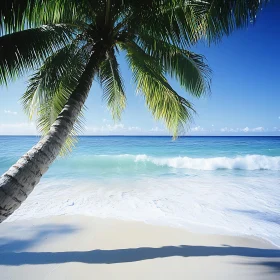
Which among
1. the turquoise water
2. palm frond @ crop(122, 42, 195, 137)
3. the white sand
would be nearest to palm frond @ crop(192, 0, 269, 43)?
palm frond @ crop(122, 42, 195, 137)

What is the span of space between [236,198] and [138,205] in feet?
11.3

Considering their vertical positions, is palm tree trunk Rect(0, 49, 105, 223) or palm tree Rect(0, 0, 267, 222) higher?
palm tree Rect(0, 0, 267, 222)

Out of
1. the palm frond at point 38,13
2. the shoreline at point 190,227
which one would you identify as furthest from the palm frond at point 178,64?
the shoreline at point 190,227

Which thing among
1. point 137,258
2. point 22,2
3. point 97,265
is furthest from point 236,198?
point 22,2

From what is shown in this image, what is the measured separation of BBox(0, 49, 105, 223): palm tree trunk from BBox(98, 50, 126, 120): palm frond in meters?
2.22

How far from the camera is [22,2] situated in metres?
3.04

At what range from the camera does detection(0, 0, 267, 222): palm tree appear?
306cm

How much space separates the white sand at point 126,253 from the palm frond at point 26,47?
9.66 ft

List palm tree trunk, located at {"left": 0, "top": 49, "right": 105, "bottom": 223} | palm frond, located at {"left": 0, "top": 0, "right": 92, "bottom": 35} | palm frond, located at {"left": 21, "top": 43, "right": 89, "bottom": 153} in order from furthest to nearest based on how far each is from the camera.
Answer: palm frond, located at {"left": 21, "top": 43, "right": 89, "bottom": 153} < palm frond, located at {"left": 0, "top": 0, "right": 92, "bottom": 35} < palm tree trunk, located at {"left": 0, "top": 49, "right": 105, "bottom": 223}

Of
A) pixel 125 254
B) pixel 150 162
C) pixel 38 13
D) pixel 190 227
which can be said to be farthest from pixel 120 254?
pixel 150 162

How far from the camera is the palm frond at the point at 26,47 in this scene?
133 inches

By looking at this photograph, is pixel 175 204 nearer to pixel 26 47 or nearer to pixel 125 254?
pixel 125 254

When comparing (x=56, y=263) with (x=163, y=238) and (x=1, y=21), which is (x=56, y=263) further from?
(x=1, y=21)

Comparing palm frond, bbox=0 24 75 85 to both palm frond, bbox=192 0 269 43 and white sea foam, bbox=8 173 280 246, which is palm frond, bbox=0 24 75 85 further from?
white sea foam, bbox=8 173 280 246
